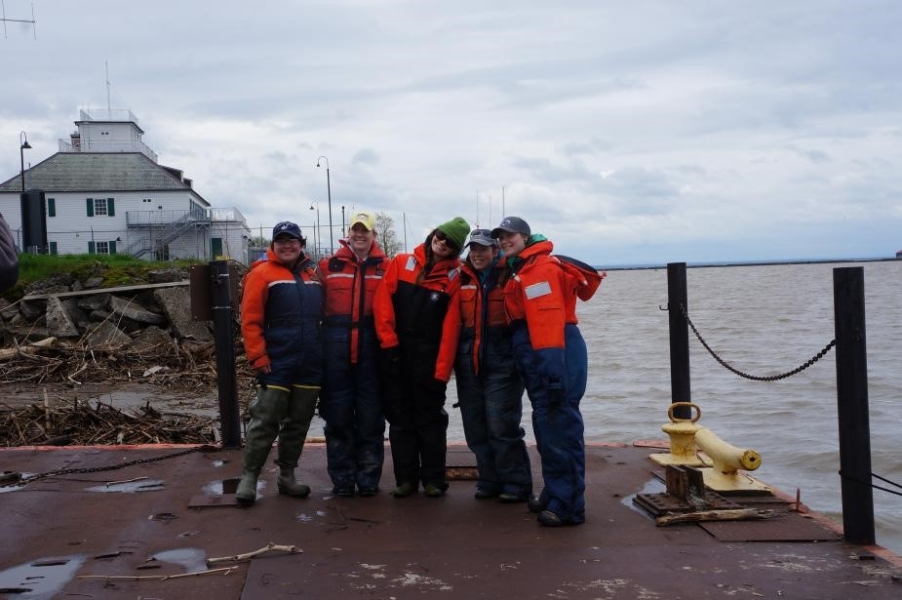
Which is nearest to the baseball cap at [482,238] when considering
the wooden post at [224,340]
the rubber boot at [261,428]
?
the rubber boot at [261,428]

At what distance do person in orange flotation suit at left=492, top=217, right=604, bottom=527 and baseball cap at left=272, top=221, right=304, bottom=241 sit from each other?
1372mm

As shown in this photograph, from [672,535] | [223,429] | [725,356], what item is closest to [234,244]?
[725,356]

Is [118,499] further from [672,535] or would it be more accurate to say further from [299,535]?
[672,535]

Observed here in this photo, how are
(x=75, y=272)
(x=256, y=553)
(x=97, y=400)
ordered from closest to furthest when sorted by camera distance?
1. (x=256, y=553)
2. (x=97, y=400)
3. (x=75, y=272)

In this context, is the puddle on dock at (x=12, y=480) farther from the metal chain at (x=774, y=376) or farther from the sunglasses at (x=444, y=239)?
the metal chain at (x=774, y=376)

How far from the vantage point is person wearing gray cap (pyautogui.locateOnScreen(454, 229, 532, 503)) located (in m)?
5.93

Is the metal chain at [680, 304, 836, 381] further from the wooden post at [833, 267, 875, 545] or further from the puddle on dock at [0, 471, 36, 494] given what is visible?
the puddle on dock at [0, 471, 36, 494]

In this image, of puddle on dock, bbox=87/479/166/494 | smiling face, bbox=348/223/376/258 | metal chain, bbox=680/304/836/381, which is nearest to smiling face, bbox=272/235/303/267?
smiling face, bbox=348/223/376/258

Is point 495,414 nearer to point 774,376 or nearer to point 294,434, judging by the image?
point 294,434

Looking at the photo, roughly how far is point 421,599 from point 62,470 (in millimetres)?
4010

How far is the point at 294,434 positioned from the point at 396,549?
1.52 metres

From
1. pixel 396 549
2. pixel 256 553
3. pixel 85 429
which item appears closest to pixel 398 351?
pixel 396 549

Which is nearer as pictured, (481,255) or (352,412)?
(481,255)

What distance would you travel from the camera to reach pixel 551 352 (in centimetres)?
539
